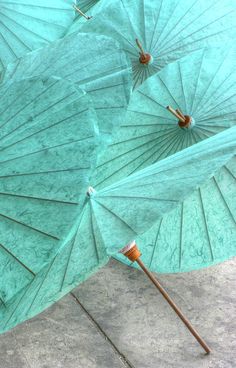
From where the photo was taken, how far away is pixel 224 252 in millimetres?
2912

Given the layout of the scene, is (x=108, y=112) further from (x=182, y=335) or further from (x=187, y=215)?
(x=182, y=335)

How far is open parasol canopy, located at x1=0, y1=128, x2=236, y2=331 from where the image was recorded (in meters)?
2.18

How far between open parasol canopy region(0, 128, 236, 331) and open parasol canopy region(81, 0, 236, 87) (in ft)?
4.50

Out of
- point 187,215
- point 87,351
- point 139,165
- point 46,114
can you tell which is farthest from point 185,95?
point 87,351

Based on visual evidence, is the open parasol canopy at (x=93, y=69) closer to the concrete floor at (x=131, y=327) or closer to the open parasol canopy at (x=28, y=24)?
the open parasol canopy at (x=28, y=24)

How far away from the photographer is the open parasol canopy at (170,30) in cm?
368

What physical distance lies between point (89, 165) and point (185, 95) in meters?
1.03

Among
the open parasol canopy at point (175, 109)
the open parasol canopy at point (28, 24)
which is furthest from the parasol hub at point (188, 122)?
the open parasol canopy at point (28, 24)

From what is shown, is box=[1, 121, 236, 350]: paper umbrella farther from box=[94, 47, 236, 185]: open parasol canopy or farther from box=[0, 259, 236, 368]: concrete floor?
box=[0, 259, 236, 368]: concrete floor

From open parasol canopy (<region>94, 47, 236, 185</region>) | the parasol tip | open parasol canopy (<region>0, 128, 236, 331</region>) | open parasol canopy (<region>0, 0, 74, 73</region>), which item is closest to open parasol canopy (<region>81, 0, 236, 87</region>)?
the parasol tip

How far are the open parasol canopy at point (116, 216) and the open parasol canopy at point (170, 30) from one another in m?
1.37

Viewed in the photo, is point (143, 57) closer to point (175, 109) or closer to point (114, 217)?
point (175, 109)

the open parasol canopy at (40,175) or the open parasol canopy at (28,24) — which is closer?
the open parasol canopy at (40,175)

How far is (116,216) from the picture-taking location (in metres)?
2.28
